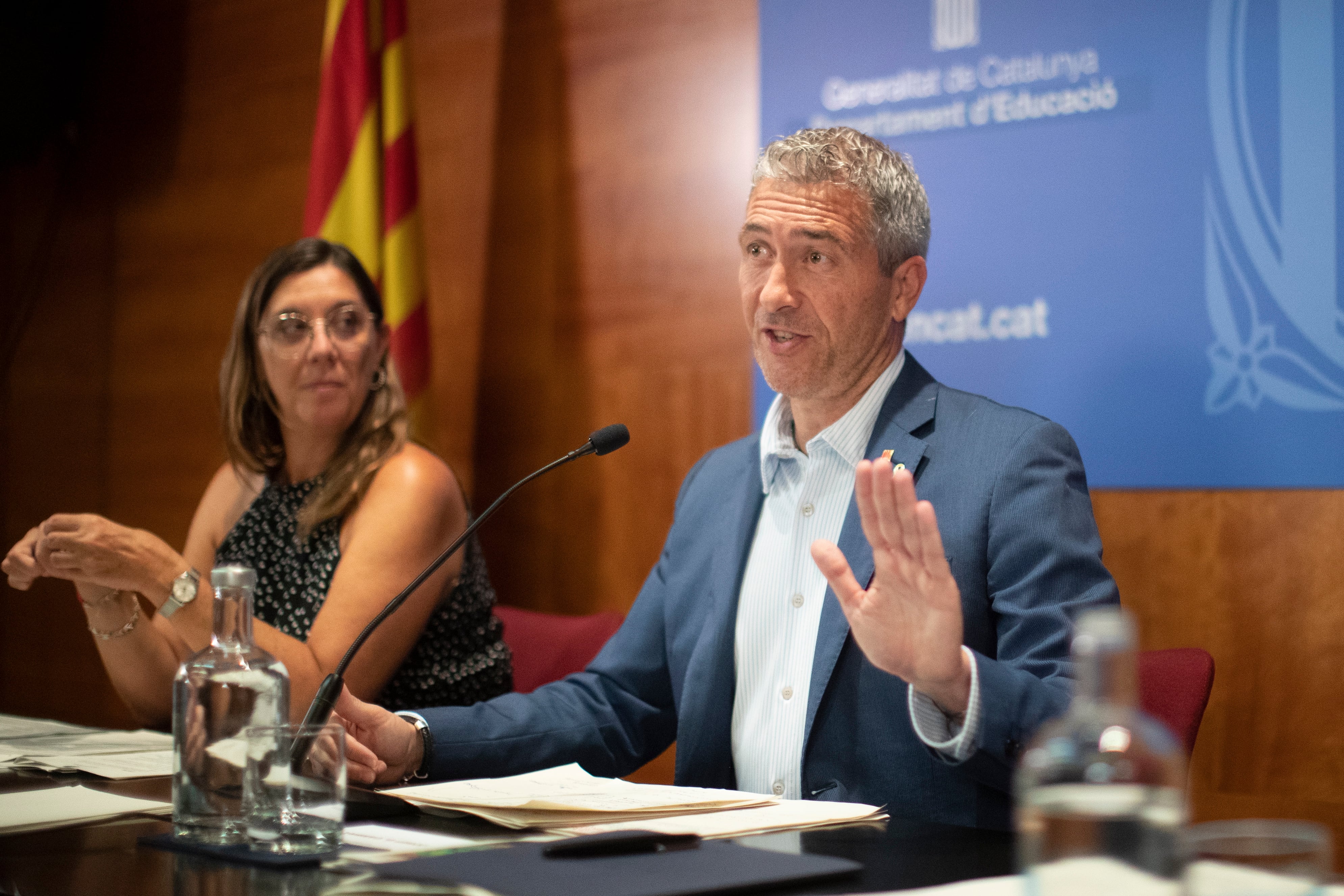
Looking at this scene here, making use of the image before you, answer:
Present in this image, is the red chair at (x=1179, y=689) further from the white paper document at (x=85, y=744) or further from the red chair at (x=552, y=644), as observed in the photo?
the white paper document at (x=85, y=744)

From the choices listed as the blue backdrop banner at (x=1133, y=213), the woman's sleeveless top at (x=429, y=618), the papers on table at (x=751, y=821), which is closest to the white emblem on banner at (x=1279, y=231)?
the blue backdrop banner at (x=1133, y=213)

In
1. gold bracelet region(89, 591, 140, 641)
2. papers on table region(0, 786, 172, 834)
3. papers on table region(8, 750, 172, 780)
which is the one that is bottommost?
papers on table region(8, 750, 172, 780)

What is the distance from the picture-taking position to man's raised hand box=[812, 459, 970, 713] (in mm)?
1316

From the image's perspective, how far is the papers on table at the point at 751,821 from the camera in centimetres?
127

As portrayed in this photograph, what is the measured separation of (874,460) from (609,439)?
41 cm

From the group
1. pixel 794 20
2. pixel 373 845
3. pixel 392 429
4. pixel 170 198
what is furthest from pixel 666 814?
pixel 170 198

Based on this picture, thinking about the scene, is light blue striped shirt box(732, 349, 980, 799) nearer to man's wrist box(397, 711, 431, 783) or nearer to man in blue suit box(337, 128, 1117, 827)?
man in blue suit box(337, 128, 1117, 827)

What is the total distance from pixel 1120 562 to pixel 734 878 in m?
1.63

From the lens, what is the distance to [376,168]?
3.22 meters

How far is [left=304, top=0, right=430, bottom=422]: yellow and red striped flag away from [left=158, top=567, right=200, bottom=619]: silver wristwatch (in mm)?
1080

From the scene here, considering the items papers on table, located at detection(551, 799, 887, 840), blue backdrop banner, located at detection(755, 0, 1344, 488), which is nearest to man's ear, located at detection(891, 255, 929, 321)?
blue backdrop banner, located at detection(755, 0, 1344, 488)

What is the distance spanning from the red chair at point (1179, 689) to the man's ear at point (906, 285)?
65 centimetres

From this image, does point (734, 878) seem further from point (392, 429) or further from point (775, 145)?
point (392, 429)

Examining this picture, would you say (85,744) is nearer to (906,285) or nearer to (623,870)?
(623,870)
